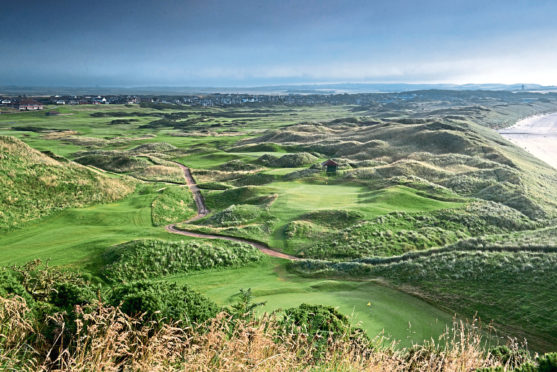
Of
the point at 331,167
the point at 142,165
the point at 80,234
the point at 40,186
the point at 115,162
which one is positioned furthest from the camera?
the point at 115,162

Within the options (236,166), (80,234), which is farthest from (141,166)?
(80,234)

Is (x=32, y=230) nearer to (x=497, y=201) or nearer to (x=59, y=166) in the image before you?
(x=59, y=166)

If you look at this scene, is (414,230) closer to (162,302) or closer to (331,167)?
(331,167)

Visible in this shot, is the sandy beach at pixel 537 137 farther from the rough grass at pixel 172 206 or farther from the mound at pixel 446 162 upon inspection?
the rough grass at pixel 172 206

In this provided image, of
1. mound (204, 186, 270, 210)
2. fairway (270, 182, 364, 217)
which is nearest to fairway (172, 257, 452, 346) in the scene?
fairway (270, 182, 364, 217)

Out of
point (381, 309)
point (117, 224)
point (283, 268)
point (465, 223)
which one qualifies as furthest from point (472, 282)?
point (117, 224)

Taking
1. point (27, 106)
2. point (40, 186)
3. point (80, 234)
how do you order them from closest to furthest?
point (80, 234) → point (40, 186) → point (27, 106)
